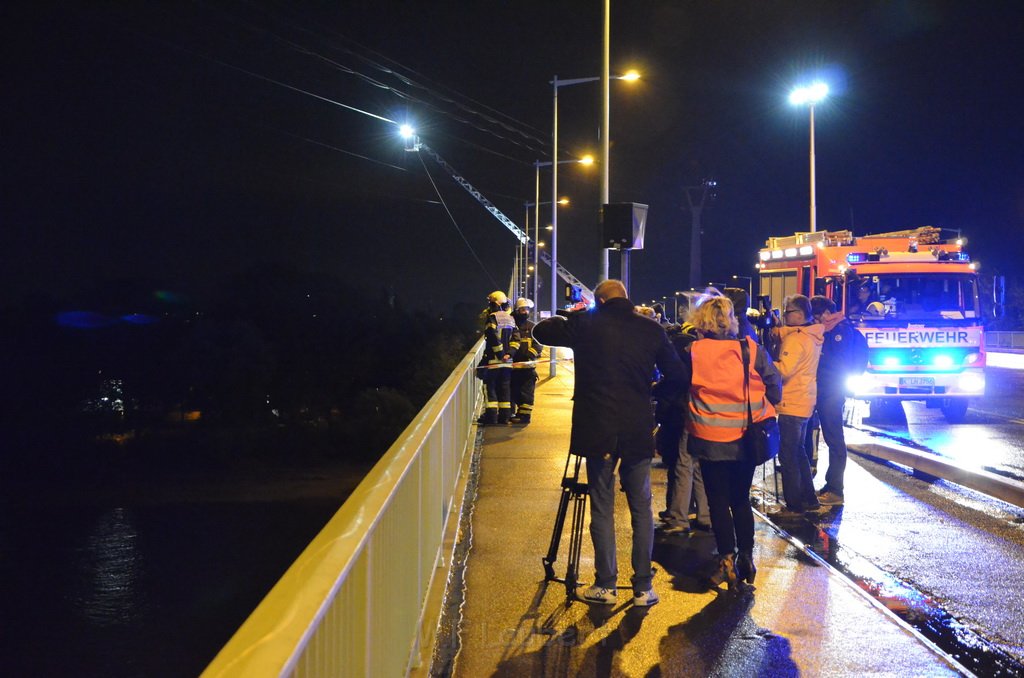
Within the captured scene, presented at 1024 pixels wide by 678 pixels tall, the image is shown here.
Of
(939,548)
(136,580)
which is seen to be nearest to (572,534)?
(939,548)

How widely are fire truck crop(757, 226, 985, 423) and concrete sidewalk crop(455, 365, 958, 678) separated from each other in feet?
26.8

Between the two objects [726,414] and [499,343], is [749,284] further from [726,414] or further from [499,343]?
[726,414]

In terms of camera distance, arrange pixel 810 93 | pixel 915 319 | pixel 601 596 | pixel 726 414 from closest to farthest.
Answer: pixel 601 596 < pixel 726 414 < pixel 915 319 < pixel 810 93

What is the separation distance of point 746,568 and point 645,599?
2.65 feet

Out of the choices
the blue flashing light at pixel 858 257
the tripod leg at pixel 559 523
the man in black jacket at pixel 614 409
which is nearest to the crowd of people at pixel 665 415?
the man in black jacket at pixel 614 409

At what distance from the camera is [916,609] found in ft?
20.0

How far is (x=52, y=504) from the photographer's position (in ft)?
238

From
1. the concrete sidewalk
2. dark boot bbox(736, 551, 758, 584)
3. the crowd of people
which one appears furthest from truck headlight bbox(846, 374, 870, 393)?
dark boot bbox(736, 551, 758, 584)

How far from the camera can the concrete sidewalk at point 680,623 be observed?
5035mm

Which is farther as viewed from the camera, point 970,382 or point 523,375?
point 970,382

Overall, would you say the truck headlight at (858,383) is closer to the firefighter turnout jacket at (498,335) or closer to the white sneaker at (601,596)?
the firefighter turnout jacket at (498,335)

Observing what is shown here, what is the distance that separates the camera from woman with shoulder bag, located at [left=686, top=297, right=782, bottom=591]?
249 inches

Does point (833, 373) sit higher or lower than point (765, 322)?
lower

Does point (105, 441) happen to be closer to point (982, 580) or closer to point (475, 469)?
point (475, 469)
